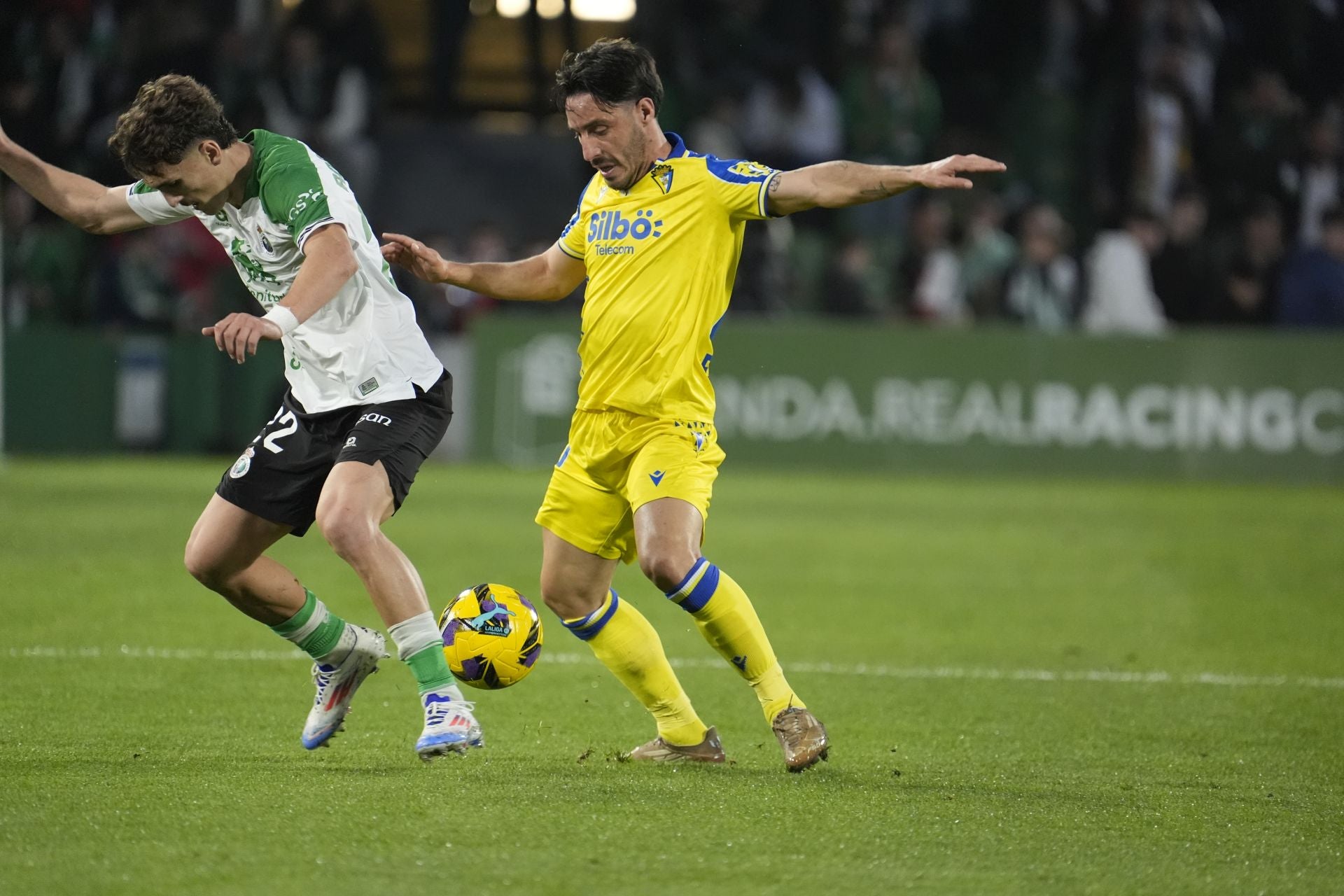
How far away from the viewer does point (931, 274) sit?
18.2 m

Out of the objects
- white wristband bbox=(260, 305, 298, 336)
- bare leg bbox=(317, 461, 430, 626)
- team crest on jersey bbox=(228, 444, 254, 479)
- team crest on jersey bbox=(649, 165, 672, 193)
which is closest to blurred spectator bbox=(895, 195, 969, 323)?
team crest on jersey bbox=(649, 165, 672, 193)

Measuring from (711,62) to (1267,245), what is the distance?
6.48m

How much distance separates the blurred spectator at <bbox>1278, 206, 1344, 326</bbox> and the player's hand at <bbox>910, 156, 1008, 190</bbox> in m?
13.5

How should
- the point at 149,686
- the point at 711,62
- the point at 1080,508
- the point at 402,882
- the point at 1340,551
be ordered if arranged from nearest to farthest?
the point at 402,882
the point at 149,686
the point at 1340,551
the point at 1080,508
the point at 711,62

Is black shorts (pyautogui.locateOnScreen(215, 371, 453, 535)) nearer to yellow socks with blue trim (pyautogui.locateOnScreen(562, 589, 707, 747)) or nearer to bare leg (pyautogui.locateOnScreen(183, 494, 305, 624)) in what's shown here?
bare leg (pyautogui.locateOnScreen(183, 494, 305, 624))

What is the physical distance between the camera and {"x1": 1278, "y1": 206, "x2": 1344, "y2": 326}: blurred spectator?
17703 mm

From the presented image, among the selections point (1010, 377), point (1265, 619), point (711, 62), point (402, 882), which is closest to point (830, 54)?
point (711, 62)

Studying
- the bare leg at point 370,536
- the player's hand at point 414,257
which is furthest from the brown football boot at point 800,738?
the player's hand at point 414,257

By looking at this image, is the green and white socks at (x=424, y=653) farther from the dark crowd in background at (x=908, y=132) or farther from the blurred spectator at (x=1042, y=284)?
the blurred spectator at (x=1042, y=284)

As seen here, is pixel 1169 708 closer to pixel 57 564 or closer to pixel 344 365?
pixel 344 365

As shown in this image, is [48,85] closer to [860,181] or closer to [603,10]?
[603,10]

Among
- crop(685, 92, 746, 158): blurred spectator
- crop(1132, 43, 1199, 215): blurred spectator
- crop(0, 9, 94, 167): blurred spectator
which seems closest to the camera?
crop(685, 92, 746, 158): blurred spectator

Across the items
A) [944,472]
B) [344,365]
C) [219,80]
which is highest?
[219,80]

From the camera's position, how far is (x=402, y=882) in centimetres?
404
